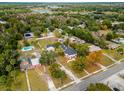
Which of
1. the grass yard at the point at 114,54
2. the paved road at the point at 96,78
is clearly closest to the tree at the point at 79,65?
the paved road at the point at 96,78

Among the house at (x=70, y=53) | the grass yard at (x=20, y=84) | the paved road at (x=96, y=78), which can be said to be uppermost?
the house at (x=70, y=53)

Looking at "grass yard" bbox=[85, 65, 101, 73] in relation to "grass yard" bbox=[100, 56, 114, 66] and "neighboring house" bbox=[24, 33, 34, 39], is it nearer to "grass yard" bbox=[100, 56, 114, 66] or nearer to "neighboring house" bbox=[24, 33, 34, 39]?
"grass yard" bbox=[100, 56, 114, 66]

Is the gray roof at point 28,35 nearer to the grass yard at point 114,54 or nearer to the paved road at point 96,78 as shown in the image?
the grass yard at point 114,54

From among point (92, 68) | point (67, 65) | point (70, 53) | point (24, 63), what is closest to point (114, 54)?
point (92, 68)

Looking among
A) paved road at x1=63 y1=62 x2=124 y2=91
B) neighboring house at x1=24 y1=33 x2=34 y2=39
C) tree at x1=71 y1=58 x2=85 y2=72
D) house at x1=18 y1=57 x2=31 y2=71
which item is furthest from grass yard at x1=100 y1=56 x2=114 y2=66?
neighboring house at x1=24 y1=33 x2=34 y2=39

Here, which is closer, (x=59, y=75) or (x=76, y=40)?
(x=59, y=75)

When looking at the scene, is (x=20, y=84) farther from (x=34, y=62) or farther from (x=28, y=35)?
(x=28, y=35)

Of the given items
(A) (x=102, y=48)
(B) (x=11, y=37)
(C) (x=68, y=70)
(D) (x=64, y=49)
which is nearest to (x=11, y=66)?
(C) (x=68, y=70)

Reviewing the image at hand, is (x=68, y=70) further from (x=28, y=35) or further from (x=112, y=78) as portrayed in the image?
(x=28, y=35)
